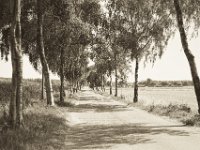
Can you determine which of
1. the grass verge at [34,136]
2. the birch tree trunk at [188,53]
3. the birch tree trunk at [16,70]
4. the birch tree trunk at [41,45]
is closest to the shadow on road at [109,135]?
the grass verge at [34,136]

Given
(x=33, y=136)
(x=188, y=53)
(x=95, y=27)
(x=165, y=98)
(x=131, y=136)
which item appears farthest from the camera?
(x=165, y=98)

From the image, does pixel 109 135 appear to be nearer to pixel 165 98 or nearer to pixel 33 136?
pixel 33 136

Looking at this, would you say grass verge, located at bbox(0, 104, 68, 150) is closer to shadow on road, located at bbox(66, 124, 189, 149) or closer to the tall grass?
the tall grass

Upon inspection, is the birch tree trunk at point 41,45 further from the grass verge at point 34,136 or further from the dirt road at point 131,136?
the grass verge at point 34,136

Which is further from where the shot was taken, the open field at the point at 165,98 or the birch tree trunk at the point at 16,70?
the open field at the point at 165,98

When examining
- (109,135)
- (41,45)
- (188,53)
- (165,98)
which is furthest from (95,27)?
(165,98)

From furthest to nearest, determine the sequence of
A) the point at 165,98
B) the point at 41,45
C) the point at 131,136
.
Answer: the point at 165,98 < the point at 41,45 < the point at 131,136

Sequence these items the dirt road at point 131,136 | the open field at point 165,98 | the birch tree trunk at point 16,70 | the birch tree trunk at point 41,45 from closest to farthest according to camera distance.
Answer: the dirt road at point 131,136, the birch tree trunk at point 16,70, the birch tree trunk at point 41,45, the open field at point 165,98

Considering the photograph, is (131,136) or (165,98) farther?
(165,98)

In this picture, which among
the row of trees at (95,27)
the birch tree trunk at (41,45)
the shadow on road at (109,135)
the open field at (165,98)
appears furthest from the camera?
the open field at (165,98)

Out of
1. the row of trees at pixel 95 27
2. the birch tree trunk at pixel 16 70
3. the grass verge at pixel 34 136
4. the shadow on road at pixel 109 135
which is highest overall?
the row of trees at pixel 95 27

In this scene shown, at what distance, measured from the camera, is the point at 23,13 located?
29844mm

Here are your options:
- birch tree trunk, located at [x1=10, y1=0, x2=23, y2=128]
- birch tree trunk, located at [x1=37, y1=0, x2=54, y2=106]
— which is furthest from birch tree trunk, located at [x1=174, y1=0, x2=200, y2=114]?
birch tree trunk, located at [x1=37, y1=0, x2=54, y2=106]

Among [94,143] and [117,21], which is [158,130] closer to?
[94,143]
